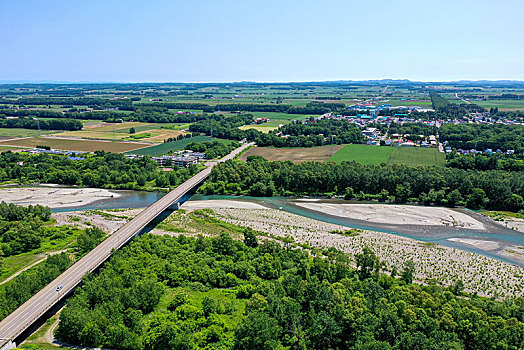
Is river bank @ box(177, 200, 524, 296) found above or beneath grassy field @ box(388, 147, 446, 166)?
beneath

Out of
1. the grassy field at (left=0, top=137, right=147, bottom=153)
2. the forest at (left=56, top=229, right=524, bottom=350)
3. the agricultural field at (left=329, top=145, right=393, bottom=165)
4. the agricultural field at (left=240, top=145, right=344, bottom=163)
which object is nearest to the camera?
the forest at (left=56, top=229, right=524, bottom=350)

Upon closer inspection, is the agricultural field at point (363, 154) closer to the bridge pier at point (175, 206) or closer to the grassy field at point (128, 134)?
the bridge pier at point (175, 206)

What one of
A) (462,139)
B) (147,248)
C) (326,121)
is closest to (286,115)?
(326,121)

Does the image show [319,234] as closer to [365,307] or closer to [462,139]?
[365,307]

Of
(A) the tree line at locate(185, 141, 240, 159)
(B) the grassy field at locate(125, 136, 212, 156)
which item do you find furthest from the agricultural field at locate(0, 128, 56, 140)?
(A) the tree line at locate(185, 141, 240, 159)

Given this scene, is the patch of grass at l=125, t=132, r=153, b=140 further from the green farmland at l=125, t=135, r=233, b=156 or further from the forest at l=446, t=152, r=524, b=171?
the forest at l=446, t=152, r=524, b=171

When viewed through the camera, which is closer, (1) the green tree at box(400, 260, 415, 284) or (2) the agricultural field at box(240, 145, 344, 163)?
(1) the green tree at box(400, 260, 415, 284)

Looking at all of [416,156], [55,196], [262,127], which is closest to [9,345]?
[55,196]
